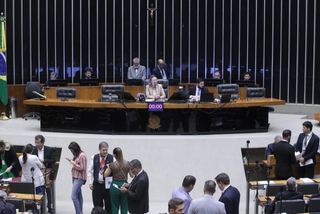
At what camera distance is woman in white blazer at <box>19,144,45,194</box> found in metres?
11.8

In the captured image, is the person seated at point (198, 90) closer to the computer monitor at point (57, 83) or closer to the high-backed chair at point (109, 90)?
the high-backed chair at point (109, 90)

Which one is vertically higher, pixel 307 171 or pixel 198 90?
pixel 198 90

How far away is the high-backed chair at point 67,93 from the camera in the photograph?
54.6 feet

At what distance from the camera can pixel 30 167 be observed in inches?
467

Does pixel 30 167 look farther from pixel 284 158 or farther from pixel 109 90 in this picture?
pixel 109 90

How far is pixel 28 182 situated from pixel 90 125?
4.41 m

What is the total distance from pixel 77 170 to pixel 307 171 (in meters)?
4.26

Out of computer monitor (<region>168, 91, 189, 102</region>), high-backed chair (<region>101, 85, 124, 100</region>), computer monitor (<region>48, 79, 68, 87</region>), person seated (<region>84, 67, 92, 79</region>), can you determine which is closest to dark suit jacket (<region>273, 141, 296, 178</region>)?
computer monitor (<region>168, 91, 189, 102</region>)

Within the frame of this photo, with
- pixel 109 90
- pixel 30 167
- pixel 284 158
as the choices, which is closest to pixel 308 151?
pixel 284 158

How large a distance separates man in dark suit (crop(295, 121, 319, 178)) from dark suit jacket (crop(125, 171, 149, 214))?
12.8 feet

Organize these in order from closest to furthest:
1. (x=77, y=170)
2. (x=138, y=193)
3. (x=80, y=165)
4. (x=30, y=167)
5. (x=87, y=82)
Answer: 1. (x=138, y=193)
2. (x=30, y=167)
3. (x=80, y=165)
4. (x=77, y=170)
5. (x=87, y=82)

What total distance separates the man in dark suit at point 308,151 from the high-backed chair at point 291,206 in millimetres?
2965

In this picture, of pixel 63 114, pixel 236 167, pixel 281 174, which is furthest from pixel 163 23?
pixel 281 174

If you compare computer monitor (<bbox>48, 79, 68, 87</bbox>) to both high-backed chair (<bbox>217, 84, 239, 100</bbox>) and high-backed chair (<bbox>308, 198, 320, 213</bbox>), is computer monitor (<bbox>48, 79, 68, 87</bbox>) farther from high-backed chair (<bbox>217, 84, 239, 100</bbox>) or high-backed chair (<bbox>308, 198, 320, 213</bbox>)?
high-backed chair (<bbox>308, 198, 320, 213</bbox>)
